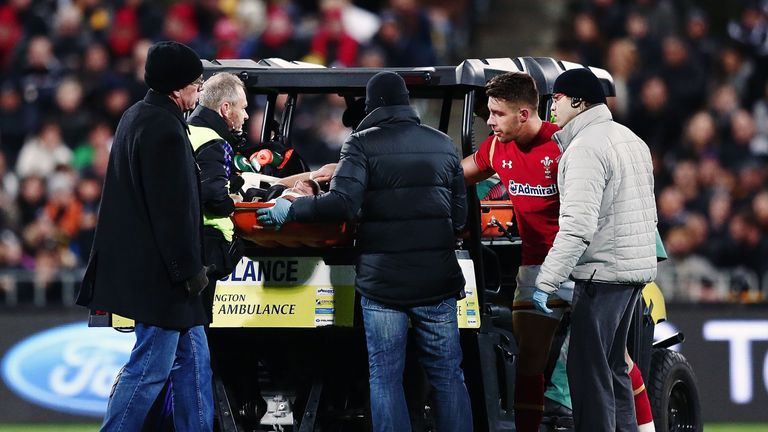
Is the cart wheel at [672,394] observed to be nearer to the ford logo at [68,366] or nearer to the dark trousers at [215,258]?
the dark trousers at [215,258]

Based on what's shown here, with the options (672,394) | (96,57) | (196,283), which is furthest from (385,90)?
(96,57)

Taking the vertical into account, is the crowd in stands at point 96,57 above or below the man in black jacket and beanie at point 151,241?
above

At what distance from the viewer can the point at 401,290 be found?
24.9 feet

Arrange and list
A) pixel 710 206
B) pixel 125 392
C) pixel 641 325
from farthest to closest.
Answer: pixel 710 206, pixel 641 325, pixel 125 392

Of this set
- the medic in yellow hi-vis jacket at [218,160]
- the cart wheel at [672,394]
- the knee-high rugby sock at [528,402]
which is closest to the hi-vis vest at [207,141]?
the medic in yellow hi-vis jacket at [218,160]

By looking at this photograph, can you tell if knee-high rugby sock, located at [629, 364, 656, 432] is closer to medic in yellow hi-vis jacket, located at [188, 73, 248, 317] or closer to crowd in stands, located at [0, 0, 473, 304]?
medic in yellow hi-vis jacket, located at [188, 73, 248, 317]

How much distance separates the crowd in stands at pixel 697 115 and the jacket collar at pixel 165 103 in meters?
6.23

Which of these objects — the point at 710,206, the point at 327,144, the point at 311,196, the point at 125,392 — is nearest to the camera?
the point at 125,392

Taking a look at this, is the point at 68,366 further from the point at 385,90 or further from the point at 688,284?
the point at 385,90

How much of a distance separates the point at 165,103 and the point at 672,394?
351cm

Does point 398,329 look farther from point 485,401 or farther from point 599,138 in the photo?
point 599,138

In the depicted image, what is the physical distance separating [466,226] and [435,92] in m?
1.05

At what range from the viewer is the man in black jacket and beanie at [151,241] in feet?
22.9

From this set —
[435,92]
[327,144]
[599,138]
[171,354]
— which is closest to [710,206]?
[327,144]
